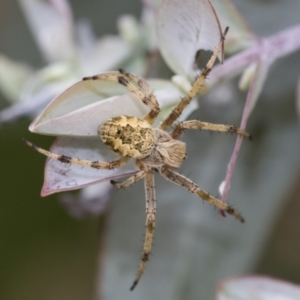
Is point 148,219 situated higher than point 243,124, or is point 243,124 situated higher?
point 243,124

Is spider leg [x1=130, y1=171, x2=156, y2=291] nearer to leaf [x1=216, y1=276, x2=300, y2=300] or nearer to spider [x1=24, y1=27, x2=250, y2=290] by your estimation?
spider [x1=24, y1=27, x2=250, y2=290]

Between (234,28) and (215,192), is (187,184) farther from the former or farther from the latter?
(234,28)

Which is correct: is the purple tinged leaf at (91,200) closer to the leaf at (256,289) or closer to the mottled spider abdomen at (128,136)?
the mottled spider abdomen at (128,136)

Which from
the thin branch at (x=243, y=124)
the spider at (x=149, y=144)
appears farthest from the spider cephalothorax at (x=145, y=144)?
the thin branch at (x=243, y=124)

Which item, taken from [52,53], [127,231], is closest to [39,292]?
[127,231]

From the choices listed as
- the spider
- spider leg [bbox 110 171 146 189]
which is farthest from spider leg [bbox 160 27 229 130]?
spider leg [bbox 110 171 146 189]

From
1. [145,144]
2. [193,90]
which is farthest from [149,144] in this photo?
[193,90]
